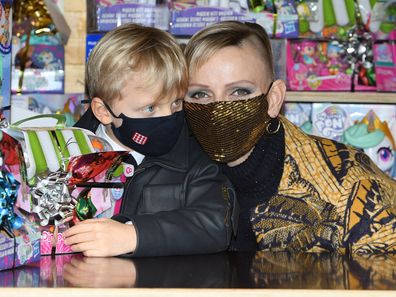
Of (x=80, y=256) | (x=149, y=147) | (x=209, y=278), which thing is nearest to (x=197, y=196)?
(x=149, y=147)

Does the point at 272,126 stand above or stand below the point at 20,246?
above

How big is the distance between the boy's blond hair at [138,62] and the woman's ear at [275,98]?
0.89ft

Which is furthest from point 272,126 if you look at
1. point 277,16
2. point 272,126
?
point 277,16

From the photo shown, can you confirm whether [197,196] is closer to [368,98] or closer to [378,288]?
[378,288]

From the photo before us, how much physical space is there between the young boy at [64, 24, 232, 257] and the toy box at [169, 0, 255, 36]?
843mm

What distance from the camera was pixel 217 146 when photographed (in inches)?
80.7

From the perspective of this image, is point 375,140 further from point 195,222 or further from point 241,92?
point 195,222

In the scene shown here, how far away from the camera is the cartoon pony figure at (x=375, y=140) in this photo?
10.2 ft

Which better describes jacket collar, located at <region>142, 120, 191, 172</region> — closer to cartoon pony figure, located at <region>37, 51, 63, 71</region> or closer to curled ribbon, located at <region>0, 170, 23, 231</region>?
curled ribbon, located at <region>0, 170, 23, 231</region>

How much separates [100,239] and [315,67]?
5.57 ft

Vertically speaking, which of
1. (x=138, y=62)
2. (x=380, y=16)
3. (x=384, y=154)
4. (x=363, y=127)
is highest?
(x=380, y=16)

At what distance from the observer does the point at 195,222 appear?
5.74ft

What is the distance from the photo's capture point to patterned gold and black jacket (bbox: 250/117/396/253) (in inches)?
77.4

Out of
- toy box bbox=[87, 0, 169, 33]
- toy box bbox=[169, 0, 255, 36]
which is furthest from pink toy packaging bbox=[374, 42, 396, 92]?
toy box bbox=[87, 0, 169, 33]
